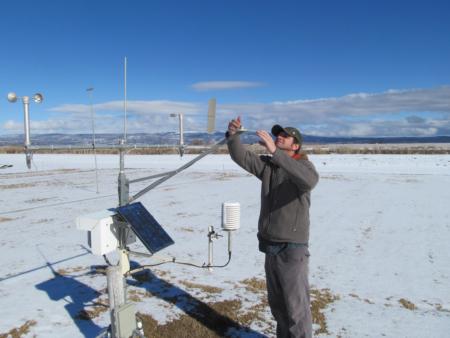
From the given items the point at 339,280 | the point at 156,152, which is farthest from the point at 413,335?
the point at 156,152

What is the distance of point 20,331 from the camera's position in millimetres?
4309

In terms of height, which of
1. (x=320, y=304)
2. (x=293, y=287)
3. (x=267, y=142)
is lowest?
(x=320, y=304)

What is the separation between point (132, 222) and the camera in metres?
3.66

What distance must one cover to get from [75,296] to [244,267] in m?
2.59

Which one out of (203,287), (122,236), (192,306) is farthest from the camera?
(203,287)

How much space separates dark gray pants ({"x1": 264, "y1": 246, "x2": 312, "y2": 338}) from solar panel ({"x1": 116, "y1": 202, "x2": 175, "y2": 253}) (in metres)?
1.06

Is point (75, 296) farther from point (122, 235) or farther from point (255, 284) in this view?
point (255, 284)

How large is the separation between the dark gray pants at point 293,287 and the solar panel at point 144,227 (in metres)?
1.06

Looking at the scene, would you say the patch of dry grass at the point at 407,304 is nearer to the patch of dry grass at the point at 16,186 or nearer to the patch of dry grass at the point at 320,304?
the patch of dry grass at the point at 320,304

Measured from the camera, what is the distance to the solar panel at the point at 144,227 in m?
3.63

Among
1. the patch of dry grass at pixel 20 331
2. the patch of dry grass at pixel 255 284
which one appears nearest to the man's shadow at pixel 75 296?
the patch of dry grass at pixel 20 331

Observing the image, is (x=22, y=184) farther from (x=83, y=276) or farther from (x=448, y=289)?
(x=448, y=289)

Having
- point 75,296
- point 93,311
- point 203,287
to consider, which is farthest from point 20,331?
point 203,287

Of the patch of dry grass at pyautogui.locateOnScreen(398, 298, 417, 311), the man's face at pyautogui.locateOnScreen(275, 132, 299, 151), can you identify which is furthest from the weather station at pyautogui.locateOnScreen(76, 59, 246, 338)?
the patch of dry grass at pyautogui.locateOnScreen(398, 298, 417, 311)
